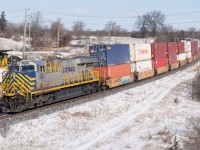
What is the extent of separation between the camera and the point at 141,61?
3578 centimetres

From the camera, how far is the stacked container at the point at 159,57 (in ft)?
129

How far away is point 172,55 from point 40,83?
97.0 ft

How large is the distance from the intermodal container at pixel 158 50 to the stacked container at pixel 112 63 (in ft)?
26.4

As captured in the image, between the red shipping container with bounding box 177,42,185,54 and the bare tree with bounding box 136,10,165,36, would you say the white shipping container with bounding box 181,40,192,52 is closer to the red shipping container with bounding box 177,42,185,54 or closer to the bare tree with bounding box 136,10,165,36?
the red shipping container with bounding box 177,42,185,54

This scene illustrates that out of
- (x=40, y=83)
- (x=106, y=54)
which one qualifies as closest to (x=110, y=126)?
(x=40, y=83)

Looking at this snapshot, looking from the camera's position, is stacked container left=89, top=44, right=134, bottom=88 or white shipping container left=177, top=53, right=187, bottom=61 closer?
stacked container left=89, top=44, right=134, bottom=88

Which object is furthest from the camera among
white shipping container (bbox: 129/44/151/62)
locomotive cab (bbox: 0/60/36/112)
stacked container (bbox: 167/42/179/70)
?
stacked container (bbox: 167/42/179/70)

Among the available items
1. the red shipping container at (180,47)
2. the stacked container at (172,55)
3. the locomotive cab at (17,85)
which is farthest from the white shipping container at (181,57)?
the locomotive cab at (17,85)

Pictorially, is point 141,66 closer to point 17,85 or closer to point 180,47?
point 180,47

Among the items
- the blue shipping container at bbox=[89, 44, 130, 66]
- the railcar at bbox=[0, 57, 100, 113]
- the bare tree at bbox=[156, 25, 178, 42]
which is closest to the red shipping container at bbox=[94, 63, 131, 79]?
the blue shipping container at bbox=[89, 44, 130, 66]

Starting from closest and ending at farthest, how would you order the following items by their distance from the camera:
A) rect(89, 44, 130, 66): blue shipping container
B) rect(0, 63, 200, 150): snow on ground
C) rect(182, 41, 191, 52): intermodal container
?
rect(0, 63, 200, 150): snow on ground
rect(89, 44, 130, 66): blue shipping container
rect(182, 41, 191, 52): intermodal container

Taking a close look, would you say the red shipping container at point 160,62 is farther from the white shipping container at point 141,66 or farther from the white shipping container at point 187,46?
the white shipping container at point 187,46

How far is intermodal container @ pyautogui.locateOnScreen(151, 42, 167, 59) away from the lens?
39.1 meters

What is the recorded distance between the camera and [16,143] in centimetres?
1463
